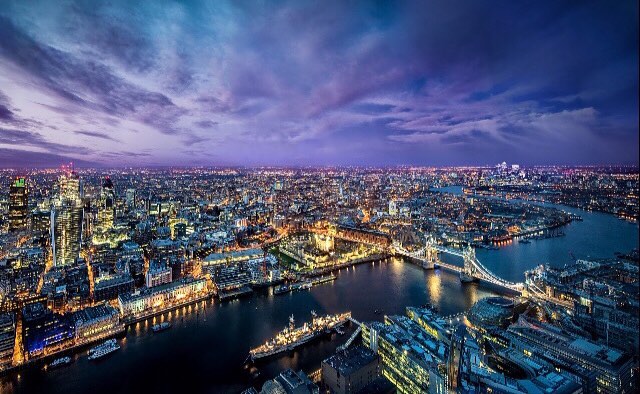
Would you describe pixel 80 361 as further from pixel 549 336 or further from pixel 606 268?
pixel 606 268

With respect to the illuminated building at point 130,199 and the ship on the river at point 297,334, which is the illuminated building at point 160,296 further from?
the illuminated building at point 130,199

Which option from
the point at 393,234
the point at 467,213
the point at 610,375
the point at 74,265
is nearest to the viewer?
the point at 610,375

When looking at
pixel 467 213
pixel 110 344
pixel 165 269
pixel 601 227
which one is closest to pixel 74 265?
pixel 165 269

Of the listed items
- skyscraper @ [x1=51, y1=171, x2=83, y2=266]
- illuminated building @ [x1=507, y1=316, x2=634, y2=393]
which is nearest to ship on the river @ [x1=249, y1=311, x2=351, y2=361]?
illuminated building @ [x1=507, y1=316, x2=634, y2=393]

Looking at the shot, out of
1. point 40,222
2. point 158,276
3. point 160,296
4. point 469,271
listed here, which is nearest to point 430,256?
point 469,271

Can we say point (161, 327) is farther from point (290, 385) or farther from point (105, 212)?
point (105, 212)
